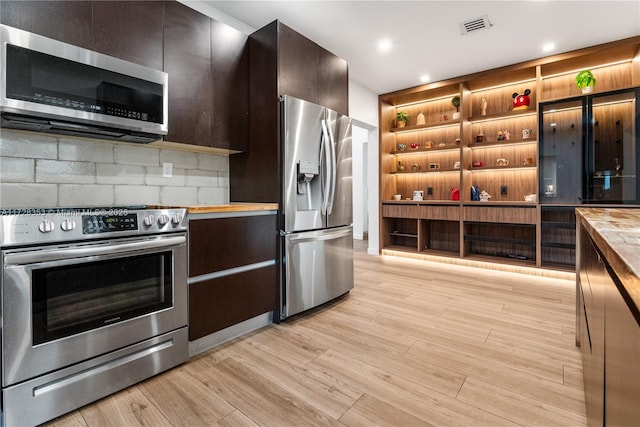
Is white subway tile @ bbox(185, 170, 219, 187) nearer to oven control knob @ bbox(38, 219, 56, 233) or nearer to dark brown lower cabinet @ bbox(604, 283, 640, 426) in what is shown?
oven control knob @ bbox(38, 219, 56, 233)

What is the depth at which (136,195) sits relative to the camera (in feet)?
7.45

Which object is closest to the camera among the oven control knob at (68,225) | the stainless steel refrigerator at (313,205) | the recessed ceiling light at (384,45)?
the oven control knob at (68,225)

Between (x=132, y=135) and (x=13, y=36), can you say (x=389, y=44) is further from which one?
(x=13, y=36)

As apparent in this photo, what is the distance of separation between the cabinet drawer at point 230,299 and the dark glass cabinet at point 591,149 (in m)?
3.61

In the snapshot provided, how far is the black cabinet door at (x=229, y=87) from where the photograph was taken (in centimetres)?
242

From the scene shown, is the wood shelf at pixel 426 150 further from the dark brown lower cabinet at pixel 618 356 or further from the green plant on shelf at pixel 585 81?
the dark brown lower cabinet at pixel 618 356

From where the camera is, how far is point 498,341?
2.14 metres

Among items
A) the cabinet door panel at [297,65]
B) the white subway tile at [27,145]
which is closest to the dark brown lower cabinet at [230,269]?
the white subway tile at [27,145]

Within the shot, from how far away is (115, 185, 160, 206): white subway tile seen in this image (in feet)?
7.18

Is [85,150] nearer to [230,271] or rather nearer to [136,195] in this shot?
[136,195]

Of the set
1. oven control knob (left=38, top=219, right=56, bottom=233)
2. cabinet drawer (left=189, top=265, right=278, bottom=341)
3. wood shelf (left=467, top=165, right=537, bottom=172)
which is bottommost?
cabinet drawer (left=189, top=265, right=278, bottom=341)

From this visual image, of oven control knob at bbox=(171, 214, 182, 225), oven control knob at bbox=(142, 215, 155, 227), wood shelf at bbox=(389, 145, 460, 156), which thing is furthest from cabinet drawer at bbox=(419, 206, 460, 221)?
oven control knob at bbox=(142, 215, 155, 227)

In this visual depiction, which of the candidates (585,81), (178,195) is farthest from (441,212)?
(178,195)

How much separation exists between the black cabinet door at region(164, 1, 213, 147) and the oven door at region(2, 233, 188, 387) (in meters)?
0.87
